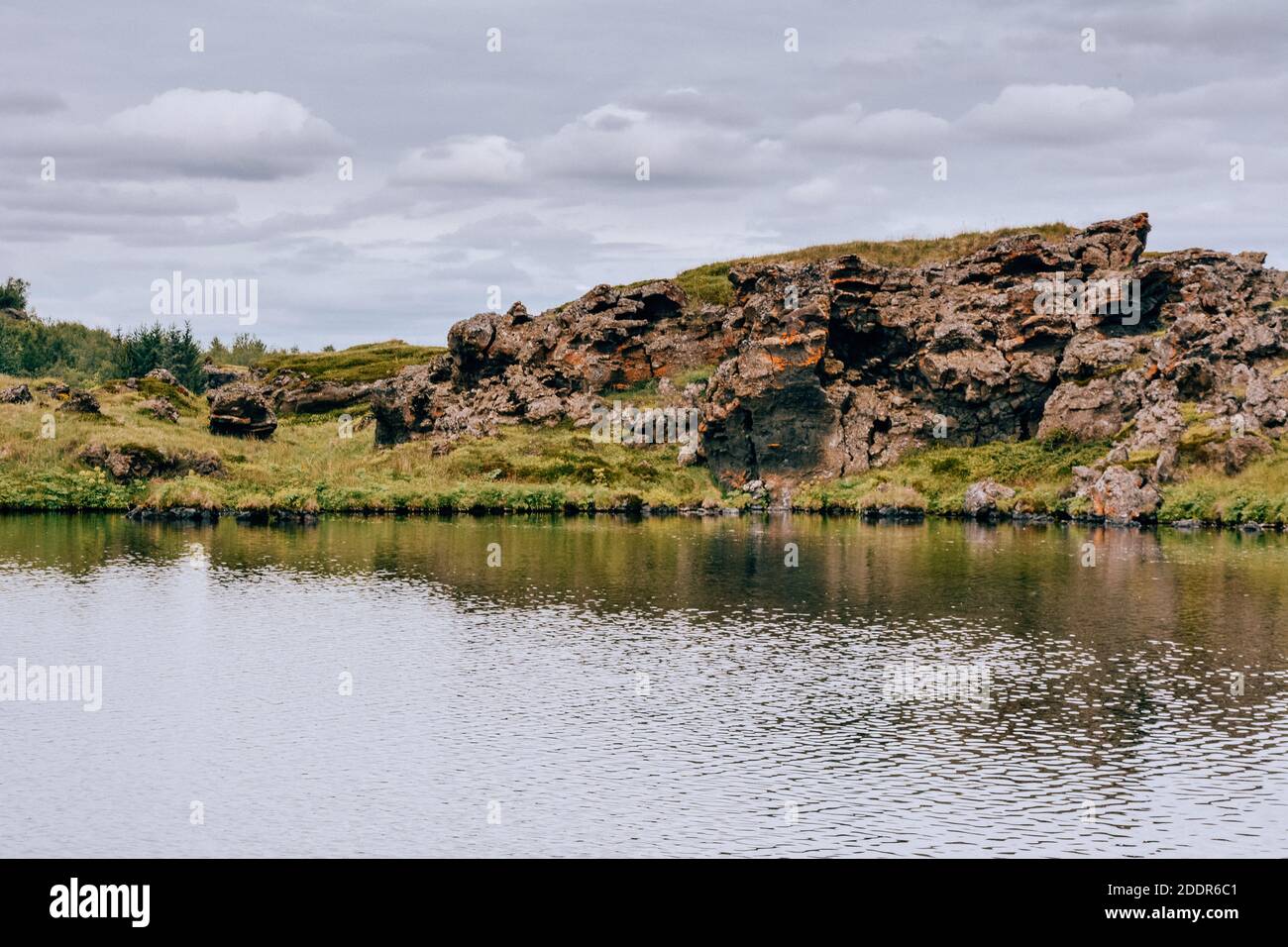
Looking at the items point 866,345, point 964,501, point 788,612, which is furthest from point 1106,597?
point 866,345

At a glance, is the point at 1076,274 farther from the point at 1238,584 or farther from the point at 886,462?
the point at 1238,584

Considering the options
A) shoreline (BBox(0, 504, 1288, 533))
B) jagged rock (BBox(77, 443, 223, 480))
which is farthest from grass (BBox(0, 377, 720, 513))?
jagged rock (BBox(77, 443, 223, 480))

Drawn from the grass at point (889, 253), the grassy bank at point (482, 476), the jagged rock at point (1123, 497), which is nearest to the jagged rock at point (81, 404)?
the grassy bank at point (482, 476)

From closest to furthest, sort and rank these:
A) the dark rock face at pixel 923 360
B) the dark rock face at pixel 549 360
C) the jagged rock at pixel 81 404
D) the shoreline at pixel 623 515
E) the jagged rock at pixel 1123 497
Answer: the shoreline at pixel 623 515, the jagged rock at pixel 1123 497, the dark rock face at pixel 923 360, the jagged rock at pixel 81 404, the dark rock face at pixel 549 360

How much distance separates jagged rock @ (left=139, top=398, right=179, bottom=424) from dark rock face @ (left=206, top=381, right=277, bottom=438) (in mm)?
4294

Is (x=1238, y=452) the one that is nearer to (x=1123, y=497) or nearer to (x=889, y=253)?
(x=1123, y=497)

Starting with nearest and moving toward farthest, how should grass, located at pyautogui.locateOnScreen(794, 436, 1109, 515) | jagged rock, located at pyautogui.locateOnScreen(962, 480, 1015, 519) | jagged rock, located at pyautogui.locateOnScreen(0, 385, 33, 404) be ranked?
grass, located at pyautogui.locateOnScreen(794, 436, 1109, 515) → jagged rock, located at pyautogui.locateOnScreen(962, 480, 1015, 519) → jagged rock, located at pyautogui.locateOnScreen(0, 385, 33, 404)

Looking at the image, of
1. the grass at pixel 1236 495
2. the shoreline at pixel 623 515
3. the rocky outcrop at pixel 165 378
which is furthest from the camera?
the rocky outcrop at pixel 165 378

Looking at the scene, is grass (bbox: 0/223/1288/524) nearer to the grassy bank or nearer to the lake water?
the grassy bank

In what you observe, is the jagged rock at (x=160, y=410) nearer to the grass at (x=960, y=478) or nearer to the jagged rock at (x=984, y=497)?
the grass at (x=960, y=478)

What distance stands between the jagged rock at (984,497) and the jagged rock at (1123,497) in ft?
27.9

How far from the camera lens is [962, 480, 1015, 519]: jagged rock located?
4578 inches

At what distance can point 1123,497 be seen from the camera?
A: 10650 cm

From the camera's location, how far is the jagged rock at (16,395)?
13912 centimetres
